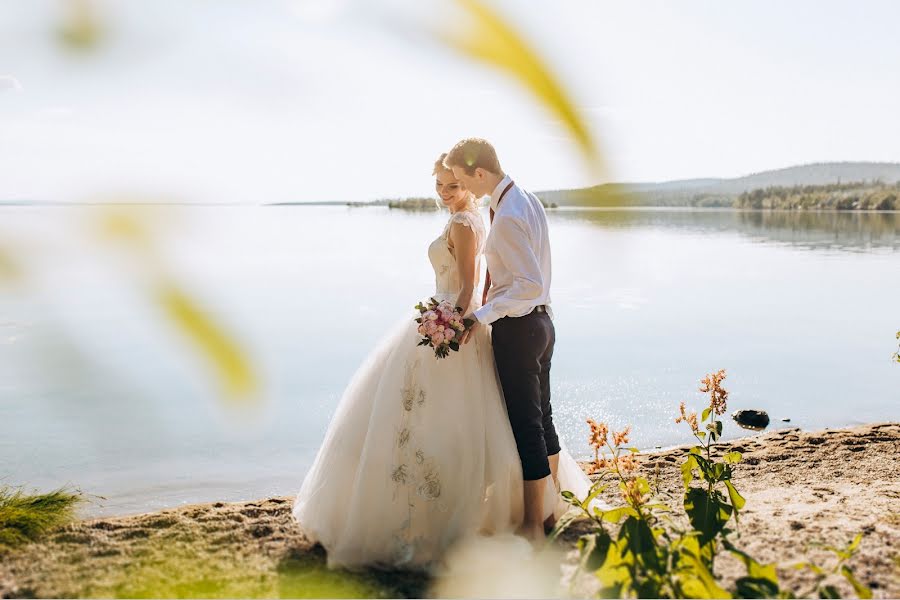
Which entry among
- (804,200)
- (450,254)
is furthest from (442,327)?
(804,200)

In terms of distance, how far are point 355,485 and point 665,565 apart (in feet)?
4.54

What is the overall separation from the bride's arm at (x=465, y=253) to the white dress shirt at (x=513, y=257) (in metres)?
0.14

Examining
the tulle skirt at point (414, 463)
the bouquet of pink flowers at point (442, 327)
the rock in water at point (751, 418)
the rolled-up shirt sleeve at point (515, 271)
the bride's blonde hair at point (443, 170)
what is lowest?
the rock in water at point (751, 418)

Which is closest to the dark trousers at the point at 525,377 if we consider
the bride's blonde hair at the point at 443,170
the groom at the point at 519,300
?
the groom at the point at 519,300

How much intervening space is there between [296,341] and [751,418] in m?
6.07

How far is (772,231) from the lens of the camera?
3975cm

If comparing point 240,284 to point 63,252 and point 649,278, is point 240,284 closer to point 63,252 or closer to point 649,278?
point 649,278

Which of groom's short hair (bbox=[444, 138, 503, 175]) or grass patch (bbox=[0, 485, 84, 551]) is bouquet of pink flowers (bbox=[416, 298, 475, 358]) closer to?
groom's short hair (bbox=[444, 138, 503, 175])

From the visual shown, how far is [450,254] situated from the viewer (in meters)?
3.54

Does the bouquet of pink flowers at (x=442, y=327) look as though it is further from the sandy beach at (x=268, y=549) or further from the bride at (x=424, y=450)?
the sandy beach at (x=268, y=549)

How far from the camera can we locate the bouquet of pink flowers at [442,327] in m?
3.21

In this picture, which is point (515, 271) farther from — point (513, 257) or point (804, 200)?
point (804, 200)

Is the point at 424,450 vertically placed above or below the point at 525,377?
below

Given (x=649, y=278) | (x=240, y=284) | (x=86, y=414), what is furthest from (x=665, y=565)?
(x=649, y=278)
